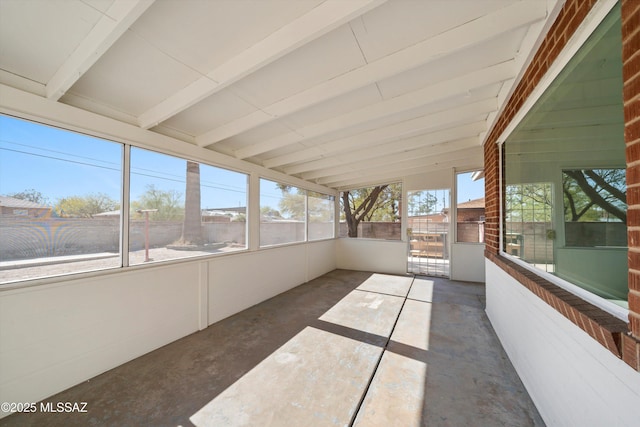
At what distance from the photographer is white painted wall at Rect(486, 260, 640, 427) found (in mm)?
1035

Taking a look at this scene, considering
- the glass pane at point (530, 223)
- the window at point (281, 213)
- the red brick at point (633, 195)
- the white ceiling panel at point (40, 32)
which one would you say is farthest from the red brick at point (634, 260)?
the window at point (281, 213)

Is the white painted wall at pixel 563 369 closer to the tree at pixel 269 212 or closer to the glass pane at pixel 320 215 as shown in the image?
the tree at pixel 269 212

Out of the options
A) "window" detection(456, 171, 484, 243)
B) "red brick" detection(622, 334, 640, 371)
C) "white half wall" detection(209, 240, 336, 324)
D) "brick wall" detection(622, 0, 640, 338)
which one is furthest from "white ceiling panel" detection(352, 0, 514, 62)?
"window" detection(456, 171, 484, 243)

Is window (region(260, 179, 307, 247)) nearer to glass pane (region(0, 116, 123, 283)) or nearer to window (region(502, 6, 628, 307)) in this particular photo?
glass pane (region(0, 116, 123, 283))

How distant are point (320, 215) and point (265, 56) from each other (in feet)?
16.4

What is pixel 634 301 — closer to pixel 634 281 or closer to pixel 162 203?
pixel 634 281

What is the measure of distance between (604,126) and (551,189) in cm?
73

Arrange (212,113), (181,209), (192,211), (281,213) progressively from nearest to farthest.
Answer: (212,113) < (181,209) < (192,211) < (281,213)

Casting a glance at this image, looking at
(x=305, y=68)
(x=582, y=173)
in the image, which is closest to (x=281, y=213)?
(x=305, y=68)

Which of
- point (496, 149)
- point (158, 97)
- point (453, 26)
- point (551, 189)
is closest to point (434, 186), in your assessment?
point (496, 149)

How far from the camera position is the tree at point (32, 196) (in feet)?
6.29

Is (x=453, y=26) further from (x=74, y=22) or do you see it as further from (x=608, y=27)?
(x=74, y=22)

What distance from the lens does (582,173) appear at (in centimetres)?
150

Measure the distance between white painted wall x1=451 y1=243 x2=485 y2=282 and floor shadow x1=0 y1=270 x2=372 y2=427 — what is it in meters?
3.99
